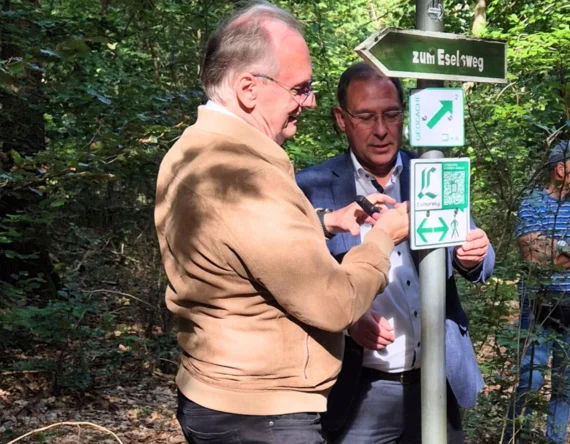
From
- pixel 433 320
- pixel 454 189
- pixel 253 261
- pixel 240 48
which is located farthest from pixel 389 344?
pixel 240 48

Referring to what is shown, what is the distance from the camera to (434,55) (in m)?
2.03

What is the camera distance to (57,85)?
5.68 meters

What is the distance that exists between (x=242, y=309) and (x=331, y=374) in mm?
329

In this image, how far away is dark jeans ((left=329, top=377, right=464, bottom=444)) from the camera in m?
2.59

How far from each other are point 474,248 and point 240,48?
38.8 inches

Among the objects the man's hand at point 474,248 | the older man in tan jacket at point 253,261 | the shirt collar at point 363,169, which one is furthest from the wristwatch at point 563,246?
the older man in tan jacket at point 253,261

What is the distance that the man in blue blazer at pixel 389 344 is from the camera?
8.41 ft

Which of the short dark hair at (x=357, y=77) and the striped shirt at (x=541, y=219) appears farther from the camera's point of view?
the striped shirt at (x=541, y=219)

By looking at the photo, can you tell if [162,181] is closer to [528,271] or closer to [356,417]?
[356,417]

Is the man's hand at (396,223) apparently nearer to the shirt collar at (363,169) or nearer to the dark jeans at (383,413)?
the shirt collar at (363,169)

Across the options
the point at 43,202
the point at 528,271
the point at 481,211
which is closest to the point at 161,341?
the point at 43,202

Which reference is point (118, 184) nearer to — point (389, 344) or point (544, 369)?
point (544, 369)

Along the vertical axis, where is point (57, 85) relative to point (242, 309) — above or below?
above

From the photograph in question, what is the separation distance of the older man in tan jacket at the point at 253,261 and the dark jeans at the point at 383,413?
638 mm
